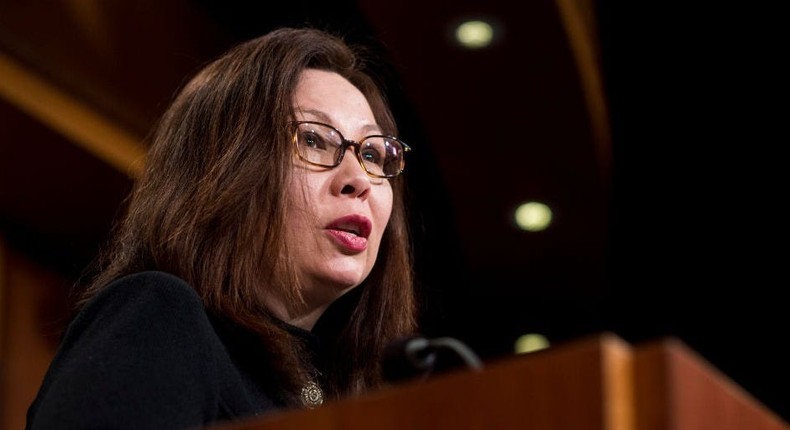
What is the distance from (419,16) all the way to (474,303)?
3.47 ft

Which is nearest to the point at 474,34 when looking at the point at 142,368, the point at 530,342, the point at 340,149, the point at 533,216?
the point at 533,216

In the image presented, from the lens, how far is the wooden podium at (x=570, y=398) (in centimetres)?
69

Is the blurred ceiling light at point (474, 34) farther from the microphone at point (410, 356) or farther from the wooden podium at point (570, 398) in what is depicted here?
A: the wooden podium at point (570, 398)

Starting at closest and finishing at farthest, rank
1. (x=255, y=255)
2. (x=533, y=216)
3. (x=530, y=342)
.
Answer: (x=255, y=255) → (x=533, y=216) → (x=530, y=342)

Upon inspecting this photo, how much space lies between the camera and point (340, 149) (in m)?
1.46

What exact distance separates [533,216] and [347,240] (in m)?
2.08

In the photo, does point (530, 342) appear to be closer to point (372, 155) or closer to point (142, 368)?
point (372, 155)

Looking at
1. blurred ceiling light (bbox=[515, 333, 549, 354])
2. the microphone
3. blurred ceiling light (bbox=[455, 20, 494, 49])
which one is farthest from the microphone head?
blurred ceiling light (bbox=[515, 333, 549, 354])

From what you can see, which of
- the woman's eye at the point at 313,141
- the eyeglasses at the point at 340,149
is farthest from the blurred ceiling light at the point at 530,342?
the woman's eye at the point at 313,141

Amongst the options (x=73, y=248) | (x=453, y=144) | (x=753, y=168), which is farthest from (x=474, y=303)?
(x=73, y=248)

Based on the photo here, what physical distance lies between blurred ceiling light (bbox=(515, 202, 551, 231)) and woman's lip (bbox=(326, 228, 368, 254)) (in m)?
2.03

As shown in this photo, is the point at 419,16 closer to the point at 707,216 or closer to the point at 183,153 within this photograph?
the point at 707,216

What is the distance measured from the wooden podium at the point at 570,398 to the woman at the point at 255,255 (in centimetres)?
26

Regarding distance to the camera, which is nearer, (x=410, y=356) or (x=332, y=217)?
(x=410, y=356)
